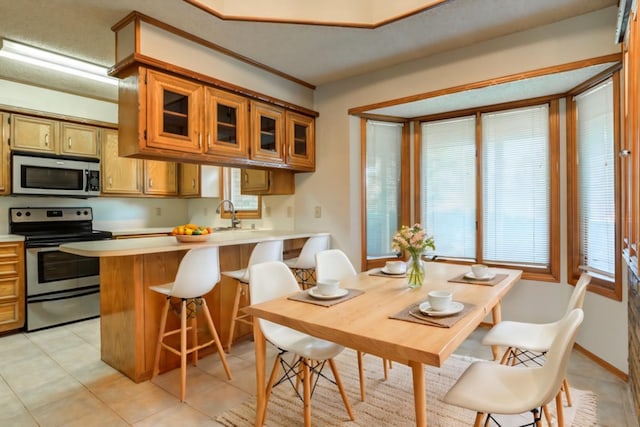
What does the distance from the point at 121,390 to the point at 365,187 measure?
268 centimetres

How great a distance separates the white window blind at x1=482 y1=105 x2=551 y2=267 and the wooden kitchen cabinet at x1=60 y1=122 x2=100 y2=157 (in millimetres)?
4354

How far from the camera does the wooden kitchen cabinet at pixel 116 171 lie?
14.1 feet

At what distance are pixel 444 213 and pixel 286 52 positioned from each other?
2198mm

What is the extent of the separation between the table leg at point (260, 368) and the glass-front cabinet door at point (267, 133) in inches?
73.8

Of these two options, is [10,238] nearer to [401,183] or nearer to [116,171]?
[116,171]

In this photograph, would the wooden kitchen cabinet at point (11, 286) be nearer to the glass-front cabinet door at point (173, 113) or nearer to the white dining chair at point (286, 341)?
the glass-front cabinet door at point (173, 113)

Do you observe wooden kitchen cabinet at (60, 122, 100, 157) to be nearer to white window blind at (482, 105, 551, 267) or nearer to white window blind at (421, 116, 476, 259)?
white window blind at (421, 116, 476, 259)

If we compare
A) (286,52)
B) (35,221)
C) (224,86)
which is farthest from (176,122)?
(35,221)

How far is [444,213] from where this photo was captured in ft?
12.0

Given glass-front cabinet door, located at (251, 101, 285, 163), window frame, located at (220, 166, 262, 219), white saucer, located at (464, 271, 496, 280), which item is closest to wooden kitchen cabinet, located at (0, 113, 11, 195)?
window frame, located at (220, 166, 262, 219)

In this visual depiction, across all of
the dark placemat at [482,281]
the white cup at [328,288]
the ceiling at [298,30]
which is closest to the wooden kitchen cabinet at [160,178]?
the ceiling at [298,30]

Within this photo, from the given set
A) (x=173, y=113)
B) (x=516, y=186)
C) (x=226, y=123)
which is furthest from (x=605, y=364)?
(x=173, y=113)

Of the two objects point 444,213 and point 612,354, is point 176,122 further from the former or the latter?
point 612,354

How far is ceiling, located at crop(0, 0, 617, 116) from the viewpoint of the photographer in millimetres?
2320
